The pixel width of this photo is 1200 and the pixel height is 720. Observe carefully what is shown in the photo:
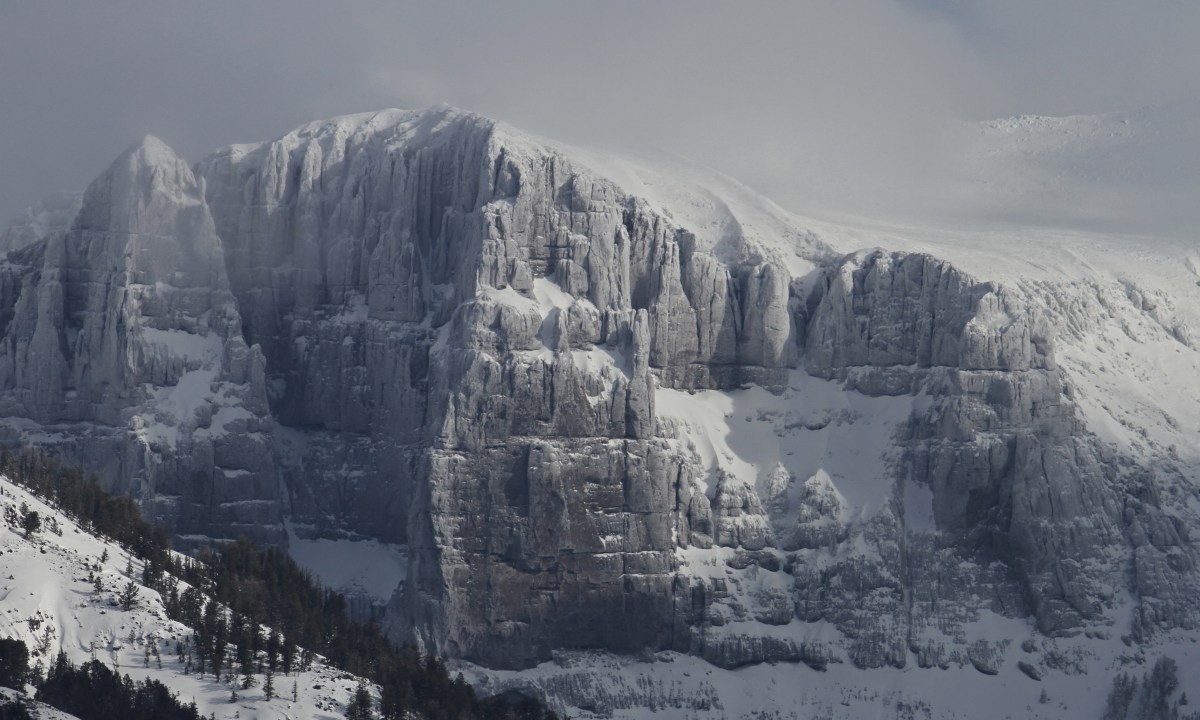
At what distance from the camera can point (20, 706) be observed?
197 metres
